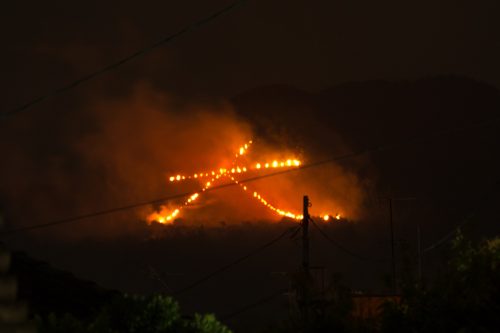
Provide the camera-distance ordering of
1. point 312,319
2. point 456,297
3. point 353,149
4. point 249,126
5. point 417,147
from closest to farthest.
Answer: point 456,297
point 312,319
point 249,126
point 353,149
point 417,147

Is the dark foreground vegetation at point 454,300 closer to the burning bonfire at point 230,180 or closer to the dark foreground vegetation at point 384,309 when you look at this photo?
the dark foreground vegetation at point 384,309

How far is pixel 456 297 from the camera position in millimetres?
17297

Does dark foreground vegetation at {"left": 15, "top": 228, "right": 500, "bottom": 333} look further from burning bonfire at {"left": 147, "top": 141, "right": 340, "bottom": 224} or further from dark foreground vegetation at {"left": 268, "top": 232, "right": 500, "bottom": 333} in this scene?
burning bonfire at {"left": 147, "top": 141, "right": 340, "bottom": 224}

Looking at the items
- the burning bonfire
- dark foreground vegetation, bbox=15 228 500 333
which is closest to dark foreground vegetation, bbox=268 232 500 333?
dark foreground vegetation, bbox=15 228 500 333

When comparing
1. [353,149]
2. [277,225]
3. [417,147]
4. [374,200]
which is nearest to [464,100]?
[417,147]

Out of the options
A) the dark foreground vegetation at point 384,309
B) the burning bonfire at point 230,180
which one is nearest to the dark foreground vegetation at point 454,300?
the dark foreground vegetation at point 384,309

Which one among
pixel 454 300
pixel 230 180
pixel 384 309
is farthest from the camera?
pixel 230 180

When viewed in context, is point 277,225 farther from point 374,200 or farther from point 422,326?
point 422,326

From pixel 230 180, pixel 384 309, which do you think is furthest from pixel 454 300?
pixel 230 180

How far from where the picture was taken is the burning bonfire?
64000mm

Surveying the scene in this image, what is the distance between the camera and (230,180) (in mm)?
64812

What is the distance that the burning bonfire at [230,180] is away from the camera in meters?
64.0

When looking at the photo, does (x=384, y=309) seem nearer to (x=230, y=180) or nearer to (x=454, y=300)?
(x=454, y=300)

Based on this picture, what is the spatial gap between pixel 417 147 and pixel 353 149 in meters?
8.43
